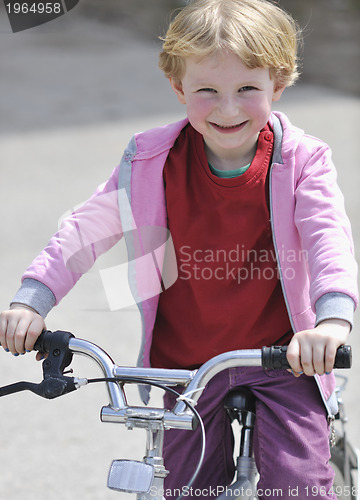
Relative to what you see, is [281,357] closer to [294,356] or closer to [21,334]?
[294,356]

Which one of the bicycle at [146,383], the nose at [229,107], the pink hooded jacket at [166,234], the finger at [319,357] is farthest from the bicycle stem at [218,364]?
the nose at [229,107]

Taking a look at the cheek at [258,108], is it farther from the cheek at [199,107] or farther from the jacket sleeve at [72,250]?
the jacket sleeve at [72,250]

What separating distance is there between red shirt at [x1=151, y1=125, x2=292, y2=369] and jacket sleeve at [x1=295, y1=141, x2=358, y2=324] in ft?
0.40

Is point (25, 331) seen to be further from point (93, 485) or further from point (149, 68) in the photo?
point (149, 68)

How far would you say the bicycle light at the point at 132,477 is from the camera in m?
1.51

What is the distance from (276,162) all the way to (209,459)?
0.81 m

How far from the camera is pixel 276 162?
2045 mm

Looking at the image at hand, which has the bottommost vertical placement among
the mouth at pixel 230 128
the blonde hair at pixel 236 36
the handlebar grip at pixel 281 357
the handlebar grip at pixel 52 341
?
the handlebar grip at pixel 281 357

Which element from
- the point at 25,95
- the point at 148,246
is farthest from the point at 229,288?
the point at 25,95

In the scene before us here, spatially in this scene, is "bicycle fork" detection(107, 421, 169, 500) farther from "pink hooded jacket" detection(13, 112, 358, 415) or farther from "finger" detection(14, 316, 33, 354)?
"pink hooded jacket" detection(13, 112, 358, 415)

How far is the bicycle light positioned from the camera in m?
1.51

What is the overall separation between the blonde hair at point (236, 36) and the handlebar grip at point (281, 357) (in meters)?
0.71

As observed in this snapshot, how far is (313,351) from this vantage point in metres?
1.57

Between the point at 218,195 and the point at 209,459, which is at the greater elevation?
the point at 218,195
